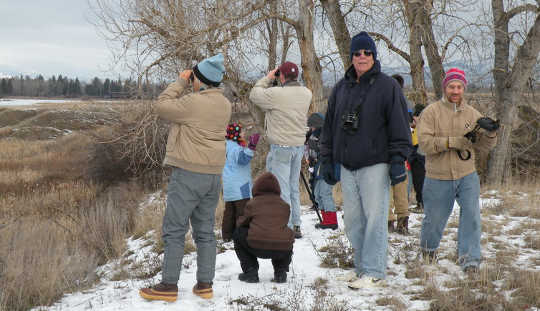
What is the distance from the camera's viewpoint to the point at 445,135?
4.09 meters

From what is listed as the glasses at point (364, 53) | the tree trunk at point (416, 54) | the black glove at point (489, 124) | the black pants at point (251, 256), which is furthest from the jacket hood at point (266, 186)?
the tree trunk at point (416, 54)

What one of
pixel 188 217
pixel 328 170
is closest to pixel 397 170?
pixel 328 170

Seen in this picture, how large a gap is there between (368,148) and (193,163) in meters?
1.41

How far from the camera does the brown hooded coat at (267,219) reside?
152 inches

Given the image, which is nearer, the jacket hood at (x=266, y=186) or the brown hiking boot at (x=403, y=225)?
the jacket hood at (x=266, y=186)

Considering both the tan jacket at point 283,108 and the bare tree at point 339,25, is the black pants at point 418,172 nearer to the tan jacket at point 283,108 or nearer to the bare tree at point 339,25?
the tan jacket at point 283,108

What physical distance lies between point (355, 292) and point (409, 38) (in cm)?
871

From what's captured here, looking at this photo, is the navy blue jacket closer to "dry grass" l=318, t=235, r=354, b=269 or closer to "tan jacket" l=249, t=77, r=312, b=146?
"dry grass" l=318, t=235, r=354, b=269

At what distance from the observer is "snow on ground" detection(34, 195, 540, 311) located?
11.6 feet

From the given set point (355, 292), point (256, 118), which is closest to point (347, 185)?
point (355, 292)

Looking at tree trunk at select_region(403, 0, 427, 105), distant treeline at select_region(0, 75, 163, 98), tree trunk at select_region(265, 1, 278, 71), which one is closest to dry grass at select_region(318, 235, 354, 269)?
tree trunk at select_region(403, 0, 427, 105)

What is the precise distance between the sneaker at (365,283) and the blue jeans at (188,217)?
3.89 feet

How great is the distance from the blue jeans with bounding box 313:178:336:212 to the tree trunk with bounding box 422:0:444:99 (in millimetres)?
6529

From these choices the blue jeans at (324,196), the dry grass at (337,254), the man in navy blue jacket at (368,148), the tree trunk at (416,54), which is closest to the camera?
the man in navy blue jacket at (368,148)
